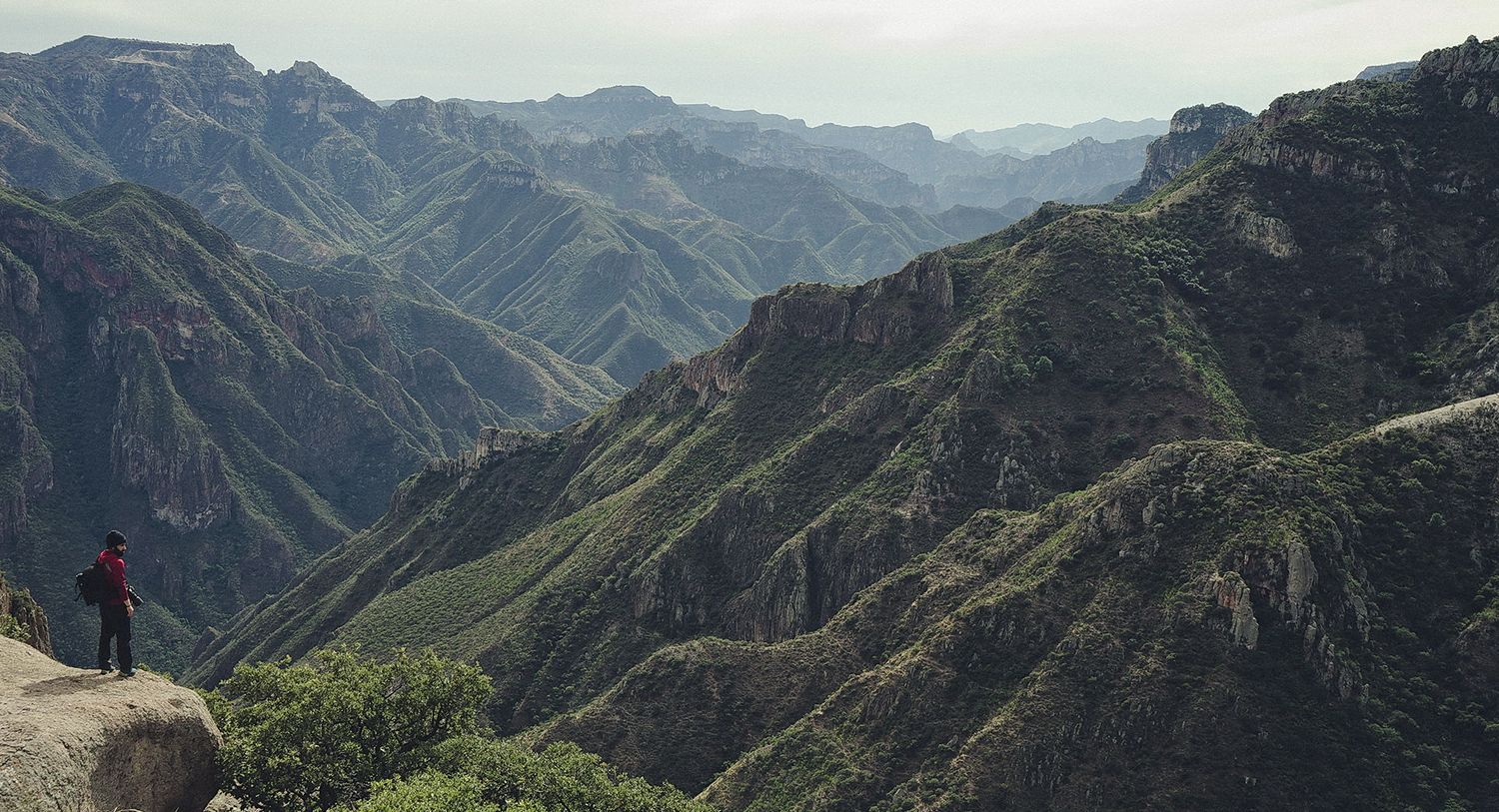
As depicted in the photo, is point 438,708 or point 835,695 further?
point 835,695

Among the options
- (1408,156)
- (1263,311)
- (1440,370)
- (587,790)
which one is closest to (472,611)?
(587,790)

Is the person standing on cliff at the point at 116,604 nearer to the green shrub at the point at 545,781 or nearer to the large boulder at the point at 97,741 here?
the large boulder at the point at 97,741

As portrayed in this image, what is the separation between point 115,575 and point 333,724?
18.9 m

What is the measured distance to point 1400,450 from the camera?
12194 cm

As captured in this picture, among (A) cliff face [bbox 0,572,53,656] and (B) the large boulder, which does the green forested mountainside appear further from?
(B) the large boulder

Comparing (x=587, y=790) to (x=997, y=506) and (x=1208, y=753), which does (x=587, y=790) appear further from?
(x=997, y=506)

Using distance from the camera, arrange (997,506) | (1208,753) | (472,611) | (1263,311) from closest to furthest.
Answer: (1208,753), (997,506), (1263,311), (472,611)

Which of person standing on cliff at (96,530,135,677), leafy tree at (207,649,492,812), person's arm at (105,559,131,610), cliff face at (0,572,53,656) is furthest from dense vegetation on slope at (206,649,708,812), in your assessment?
cliff face at (0,572,53,656)

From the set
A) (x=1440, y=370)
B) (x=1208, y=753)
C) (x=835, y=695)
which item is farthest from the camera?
(x=1440, y=370)

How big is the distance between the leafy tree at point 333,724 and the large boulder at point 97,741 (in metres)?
2.64

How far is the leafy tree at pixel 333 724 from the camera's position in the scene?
57.3 m

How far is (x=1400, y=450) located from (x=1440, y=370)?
2864 centimetres

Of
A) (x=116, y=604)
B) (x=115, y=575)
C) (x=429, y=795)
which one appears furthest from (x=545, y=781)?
(x=115, y=575)

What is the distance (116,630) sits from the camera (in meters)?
50.3
